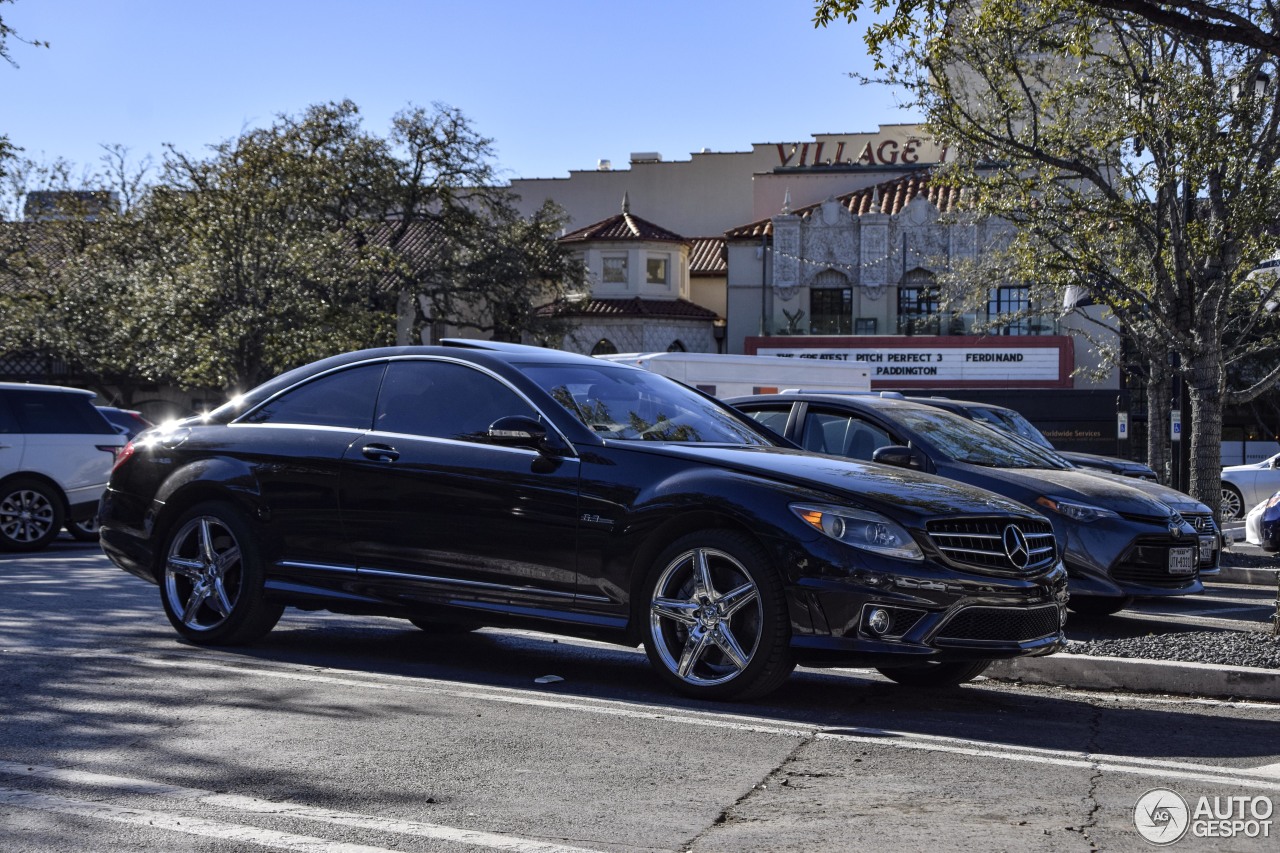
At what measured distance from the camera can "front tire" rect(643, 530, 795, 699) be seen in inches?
250

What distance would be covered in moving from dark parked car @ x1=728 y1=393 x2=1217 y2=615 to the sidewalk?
7.51 feet

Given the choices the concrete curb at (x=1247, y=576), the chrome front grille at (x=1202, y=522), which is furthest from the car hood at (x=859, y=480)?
the concrete curb at (x=1247, y=576)

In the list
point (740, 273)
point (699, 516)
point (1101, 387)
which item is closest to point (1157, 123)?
point (699, 516)

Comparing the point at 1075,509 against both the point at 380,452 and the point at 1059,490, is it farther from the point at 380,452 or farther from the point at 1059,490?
the point at 380,452

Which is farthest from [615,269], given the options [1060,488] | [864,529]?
[864,529]

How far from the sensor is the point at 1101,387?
153ft

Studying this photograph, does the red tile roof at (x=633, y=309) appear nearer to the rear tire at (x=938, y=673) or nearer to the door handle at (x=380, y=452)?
the door handle at (x=380, y=452)

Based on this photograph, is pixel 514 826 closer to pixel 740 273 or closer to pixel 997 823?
pixel 997 823

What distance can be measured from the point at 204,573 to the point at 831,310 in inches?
1722

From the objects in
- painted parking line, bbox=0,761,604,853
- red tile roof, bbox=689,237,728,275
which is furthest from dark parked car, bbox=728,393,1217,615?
red tile roof, bbox=689,237,728,275

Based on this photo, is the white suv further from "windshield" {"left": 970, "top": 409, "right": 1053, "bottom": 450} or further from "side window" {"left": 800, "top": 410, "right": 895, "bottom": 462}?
"windshield" {"left": 970, "top": 409, "right": 1053, "bottom": 450}

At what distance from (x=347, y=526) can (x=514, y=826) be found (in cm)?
339

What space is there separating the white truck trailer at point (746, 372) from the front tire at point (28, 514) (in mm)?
8821

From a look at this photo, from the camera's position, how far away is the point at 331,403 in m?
7.94
